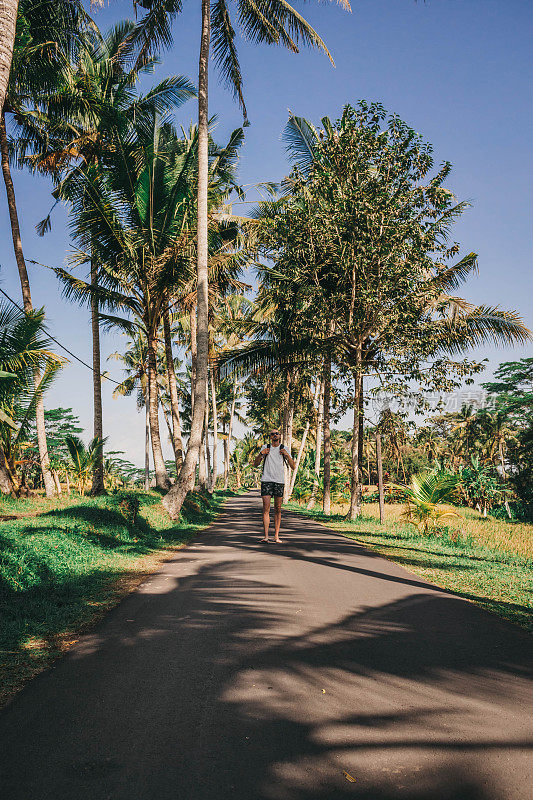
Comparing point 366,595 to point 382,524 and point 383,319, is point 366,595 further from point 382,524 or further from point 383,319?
point 383,319

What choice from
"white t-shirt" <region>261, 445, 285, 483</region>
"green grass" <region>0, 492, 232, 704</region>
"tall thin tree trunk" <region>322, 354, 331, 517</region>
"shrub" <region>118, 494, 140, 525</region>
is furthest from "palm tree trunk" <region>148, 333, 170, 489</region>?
"white t-shirt" <region>261, 445, 285, 483</region>

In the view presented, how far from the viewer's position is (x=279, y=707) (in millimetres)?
2713

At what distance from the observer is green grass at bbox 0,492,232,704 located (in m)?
3.64

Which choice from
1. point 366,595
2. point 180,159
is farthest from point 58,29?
point 366,595

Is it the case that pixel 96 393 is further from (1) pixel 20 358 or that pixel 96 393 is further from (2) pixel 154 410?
(1) pixel 20 358

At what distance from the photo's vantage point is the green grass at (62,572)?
3.64 metres

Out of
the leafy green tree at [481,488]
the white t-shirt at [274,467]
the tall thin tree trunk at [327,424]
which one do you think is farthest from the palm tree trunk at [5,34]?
the leafy green tree at [481,488]

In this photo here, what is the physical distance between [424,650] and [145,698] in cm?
199

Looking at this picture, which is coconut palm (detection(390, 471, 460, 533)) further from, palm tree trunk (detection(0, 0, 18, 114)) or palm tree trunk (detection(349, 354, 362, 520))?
palm tree trunk (detection(0, 0, 18, 114))

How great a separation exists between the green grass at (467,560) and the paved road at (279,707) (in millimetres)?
866

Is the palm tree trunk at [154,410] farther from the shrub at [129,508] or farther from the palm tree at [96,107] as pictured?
the shrub at [129,508]

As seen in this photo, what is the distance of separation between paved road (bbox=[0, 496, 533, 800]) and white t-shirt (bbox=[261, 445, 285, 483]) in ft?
13.8

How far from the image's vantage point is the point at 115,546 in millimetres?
7699

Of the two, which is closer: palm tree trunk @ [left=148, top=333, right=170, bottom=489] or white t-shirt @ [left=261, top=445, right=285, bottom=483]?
white t-shirt @ [left=261, top=445, right=285, bottom=483]
